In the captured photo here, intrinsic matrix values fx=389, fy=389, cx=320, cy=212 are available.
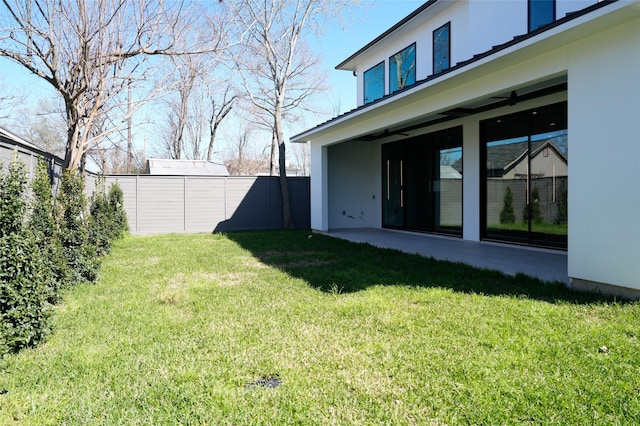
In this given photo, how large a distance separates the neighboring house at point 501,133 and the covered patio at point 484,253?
1.26 feet

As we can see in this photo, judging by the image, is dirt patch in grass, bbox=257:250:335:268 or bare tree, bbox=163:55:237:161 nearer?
dirt patch in grass, bbox=257:250:335:268

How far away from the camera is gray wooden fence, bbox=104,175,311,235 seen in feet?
43.4

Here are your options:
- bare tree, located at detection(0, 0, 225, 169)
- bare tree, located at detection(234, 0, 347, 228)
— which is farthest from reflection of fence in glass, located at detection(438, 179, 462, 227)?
bare tree, located at detection(0, 0, 225, 169)

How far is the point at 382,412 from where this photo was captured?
2.26 metres

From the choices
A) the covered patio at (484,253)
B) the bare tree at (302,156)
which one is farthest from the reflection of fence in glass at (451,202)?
the bare tree at (302,156)

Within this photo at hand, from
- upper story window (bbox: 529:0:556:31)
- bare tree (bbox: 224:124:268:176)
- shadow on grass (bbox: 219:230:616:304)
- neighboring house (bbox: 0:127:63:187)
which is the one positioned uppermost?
bare tree (bbox: 224:124:268:176)

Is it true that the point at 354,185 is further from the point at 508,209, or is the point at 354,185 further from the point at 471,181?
the point at 508,209

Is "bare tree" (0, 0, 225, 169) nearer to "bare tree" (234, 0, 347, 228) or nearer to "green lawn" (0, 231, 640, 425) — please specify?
"green lawn" (0, 231, 640, 425)

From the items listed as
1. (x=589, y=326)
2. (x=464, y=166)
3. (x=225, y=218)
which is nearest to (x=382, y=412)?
(x=589, y=326)

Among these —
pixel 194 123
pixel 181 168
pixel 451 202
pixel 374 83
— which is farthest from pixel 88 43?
pixel 194 123

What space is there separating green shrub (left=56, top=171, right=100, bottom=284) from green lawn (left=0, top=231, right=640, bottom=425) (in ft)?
1.16

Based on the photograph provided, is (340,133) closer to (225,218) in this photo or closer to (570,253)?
(225,218)

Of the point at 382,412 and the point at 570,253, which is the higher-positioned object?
the point at 570,253

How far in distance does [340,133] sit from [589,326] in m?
8.38
